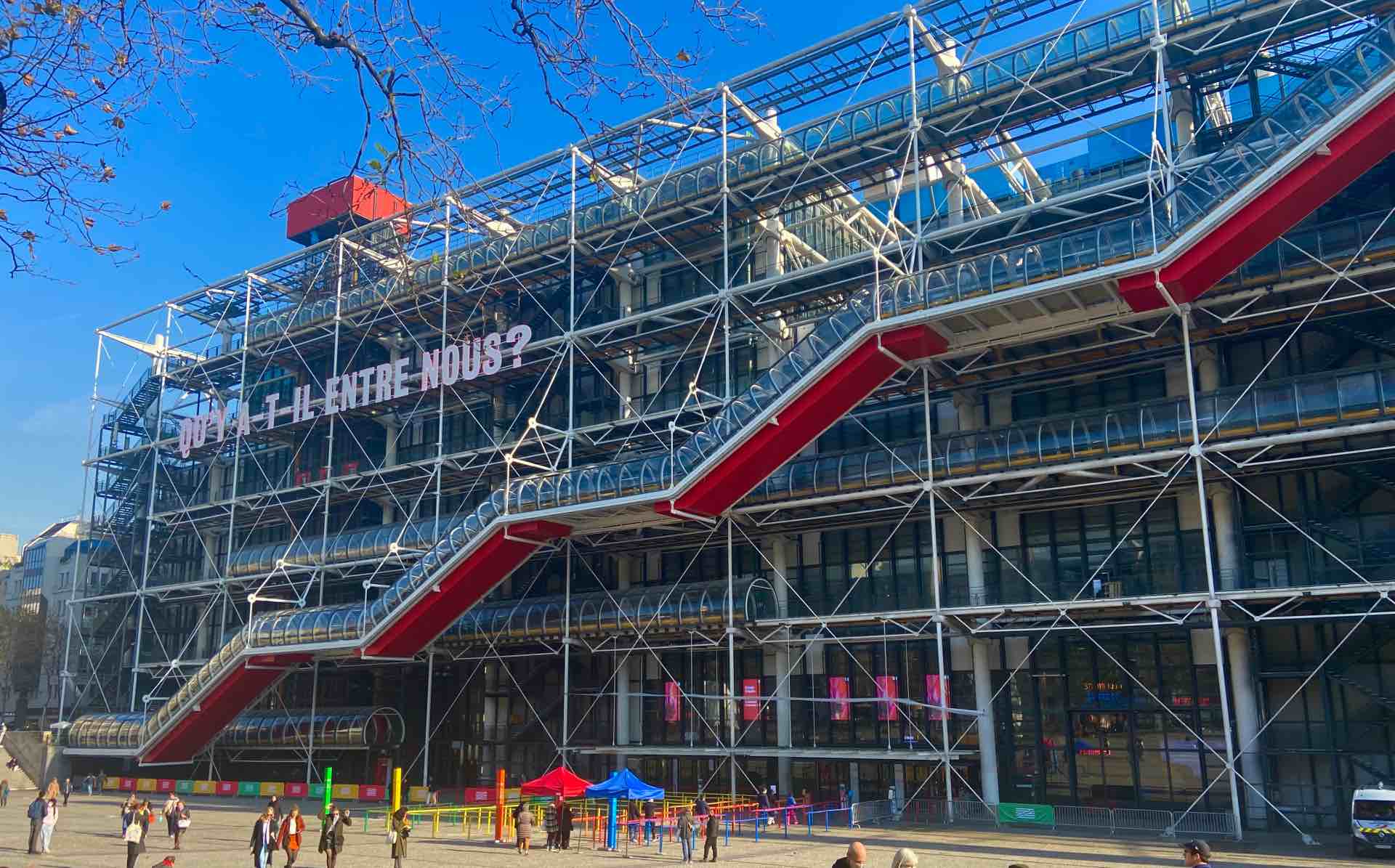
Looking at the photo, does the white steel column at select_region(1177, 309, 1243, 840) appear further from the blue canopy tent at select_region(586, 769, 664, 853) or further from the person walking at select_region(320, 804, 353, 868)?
the person walking at select_region(320, 804, 353, 868)

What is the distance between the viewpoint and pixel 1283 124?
23.1 metres

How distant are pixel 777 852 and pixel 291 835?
8683 mm

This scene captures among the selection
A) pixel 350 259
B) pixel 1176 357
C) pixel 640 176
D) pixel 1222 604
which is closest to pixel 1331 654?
pixel 1222 604

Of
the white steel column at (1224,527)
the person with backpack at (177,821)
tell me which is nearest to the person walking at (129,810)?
the person with backpack at (177,821)

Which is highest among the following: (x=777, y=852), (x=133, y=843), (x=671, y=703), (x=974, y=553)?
(x=974, y=553)

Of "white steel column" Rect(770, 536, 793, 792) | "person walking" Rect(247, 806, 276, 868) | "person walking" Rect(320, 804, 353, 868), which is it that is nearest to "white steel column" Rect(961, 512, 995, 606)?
"white steel column" Rect(770, 536, 793, 792)

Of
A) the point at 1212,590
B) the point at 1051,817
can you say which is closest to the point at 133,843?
the point at 1051,817

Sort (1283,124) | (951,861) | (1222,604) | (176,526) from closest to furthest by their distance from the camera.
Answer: (951,861) < (1283,124) < (1222,604) < (176,526)

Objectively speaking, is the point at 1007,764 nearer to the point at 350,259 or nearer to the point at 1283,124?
the point at 1283,124

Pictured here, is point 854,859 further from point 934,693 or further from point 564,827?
point 934,693

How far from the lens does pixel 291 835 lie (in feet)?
64.7

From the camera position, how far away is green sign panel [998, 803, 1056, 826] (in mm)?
25141

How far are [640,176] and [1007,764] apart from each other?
2136 centimetres

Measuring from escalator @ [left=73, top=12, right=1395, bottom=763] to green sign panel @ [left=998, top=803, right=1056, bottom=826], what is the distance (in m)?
9.54
